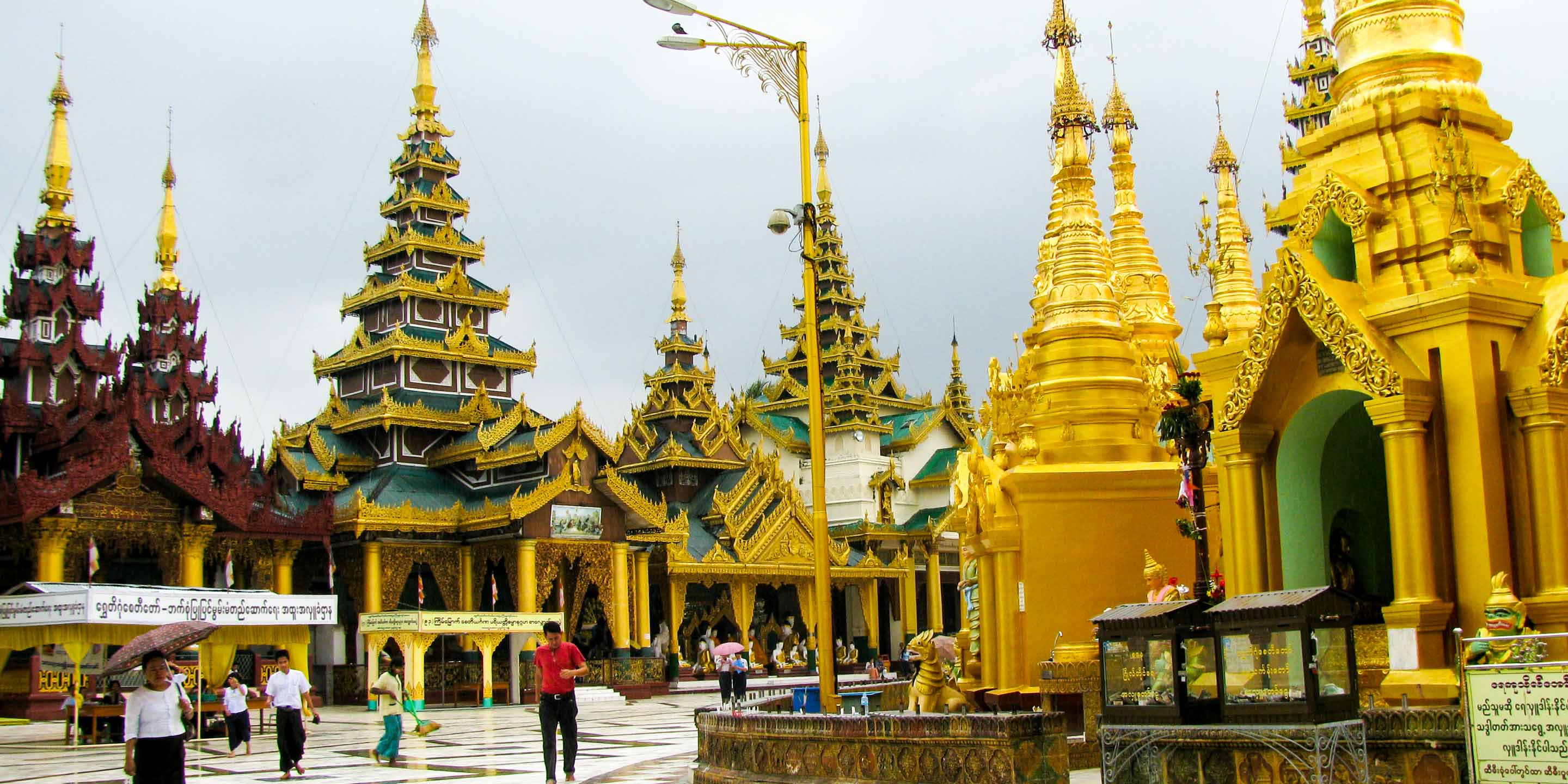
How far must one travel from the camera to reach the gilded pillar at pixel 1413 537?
10141mm

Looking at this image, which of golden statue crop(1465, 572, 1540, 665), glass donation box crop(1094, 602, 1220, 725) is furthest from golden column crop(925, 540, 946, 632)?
golden statue crop(1465, 572, 1540, 665)

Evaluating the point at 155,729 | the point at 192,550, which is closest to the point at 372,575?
the point at 192,550

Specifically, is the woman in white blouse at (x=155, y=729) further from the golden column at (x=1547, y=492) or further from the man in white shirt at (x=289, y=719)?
the golden column at (x=1547, y=492)

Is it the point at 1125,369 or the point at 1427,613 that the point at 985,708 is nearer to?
the point at 1125,369

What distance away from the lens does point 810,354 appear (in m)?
13.4

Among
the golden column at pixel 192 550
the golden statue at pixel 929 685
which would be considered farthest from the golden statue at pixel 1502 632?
the golden column at pixel 192 550

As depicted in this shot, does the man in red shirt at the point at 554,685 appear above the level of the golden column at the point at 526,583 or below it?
below

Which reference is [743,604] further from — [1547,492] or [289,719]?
[1547,492]

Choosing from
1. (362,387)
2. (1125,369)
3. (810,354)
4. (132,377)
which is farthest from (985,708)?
(362,387)

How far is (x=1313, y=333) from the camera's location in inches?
432

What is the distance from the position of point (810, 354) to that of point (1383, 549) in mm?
4868

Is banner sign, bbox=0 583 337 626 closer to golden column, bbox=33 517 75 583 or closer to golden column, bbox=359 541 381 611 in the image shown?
golden column, bbox=33 517 75 583

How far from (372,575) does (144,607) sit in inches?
475

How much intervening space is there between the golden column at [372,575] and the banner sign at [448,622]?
2833 millimetres
